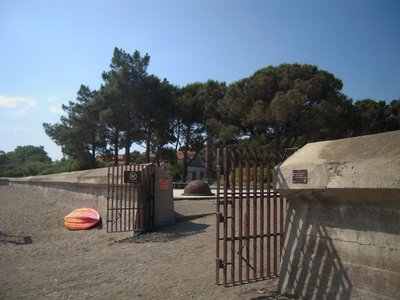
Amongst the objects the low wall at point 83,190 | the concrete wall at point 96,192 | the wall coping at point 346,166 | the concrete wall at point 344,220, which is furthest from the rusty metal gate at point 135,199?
the wall coping at point 346,166

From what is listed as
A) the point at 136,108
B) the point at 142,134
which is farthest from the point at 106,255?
the point at 142,134

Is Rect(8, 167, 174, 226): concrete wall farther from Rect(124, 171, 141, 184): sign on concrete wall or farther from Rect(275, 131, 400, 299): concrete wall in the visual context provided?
Rect(275, 131, 400, 299): concrete wall

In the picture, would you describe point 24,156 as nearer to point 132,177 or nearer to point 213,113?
point 213,113

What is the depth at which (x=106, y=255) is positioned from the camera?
28.2ft

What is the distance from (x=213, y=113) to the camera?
38.8m

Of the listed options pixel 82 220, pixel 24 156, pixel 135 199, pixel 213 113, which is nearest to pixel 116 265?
pixel 135 199

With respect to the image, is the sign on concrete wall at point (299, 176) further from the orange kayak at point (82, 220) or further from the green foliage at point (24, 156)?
the green foliage at point (24, 156)

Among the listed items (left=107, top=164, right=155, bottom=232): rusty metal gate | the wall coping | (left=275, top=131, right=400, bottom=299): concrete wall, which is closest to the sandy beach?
(left=107, top=164, right=155, bottom=232): rusty metal gate

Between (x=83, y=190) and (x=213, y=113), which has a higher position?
(x=213, y=113)

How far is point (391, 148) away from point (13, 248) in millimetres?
10010

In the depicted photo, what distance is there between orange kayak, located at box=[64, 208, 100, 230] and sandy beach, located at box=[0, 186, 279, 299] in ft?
1.40

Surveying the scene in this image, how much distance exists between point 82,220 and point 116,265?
5.87 metres

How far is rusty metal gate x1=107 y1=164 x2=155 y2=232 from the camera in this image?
1072cm

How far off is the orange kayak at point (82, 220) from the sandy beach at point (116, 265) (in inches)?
16.8
